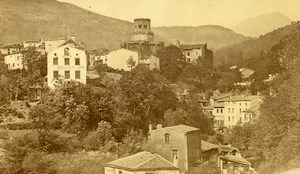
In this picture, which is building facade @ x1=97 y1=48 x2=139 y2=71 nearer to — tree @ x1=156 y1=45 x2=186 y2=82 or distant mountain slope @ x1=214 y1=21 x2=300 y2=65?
tree @ x1=156 y1=45 x2=186 y2=82

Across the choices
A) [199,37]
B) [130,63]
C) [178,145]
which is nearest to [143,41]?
[130,63]

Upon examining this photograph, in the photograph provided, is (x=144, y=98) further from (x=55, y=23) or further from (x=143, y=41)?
(x=55, y=23)

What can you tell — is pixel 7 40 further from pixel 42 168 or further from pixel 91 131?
pixel 42 168

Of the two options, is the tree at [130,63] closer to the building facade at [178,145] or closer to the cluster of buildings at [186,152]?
the cluster of buildings at [186,152]

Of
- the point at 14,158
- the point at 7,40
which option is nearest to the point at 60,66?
the point at 14,158

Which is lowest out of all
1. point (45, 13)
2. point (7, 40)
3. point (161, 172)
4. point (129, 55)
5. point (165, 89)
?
point (161, 172)

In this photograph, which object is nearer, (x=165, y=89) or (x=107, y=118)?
(x=107, y=118)
